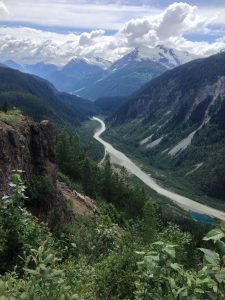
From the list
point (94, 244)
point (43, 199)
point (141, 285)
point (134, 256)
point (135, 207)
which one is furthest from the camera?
point (135, 207)

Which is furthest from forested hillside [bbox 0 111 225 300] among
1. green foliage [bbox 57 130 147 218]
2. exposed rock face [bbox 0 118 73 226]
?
green foliage [bbox 57 130 147 218]

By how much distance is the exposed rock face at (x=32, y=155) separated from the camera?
192 feet

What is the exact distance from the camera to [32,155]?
70.8 m

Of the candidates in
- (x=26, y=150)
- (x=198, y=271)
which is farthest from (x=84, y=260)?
(x=26, y=150)

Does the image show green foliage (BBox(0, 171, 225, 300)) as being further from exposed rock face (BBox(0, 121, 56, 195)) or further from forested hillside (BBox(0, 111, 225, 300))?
exposed rock face (BBox(0, 121, 56, 195))

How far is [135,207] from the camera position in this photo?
14275cm

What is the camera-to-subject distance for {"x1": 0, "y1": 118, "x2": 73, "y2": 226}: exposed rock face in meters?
58.6

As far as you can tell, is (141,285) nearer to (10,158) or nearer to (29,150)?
(10,158)

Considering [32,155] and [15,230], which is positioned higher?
[15,230]

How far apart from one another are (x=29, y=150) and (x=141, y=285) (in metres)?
58.9

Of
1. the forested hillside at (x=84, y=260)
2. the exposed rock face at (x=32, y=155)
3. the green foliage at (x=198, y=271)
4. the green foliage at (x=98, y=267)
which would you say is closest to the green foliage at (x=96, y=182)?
the forested hillside at (x=84, y=260)

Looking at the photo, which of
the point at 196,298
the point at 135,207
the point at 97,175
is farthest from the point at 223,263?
the point at 97,175

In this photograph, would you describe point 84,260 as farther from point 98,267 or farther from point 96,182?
point 96,182

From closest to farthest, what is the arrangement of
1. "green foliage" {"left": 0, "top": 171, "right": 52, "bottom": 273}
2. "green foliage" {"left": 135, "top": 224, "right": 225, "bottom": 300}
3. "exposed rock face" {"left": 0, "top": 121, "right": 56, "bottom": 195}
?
1. "green foliage" {"left": 135, "top": 224, "right": 225, "bottom": 300}
2. "green foliage" {"left": 0, "top": 171, "right": 52, "bottom": 273}
3. "exposed rock face" {"left": 0, "top": 121, "right": 56, "bottom": 195}
